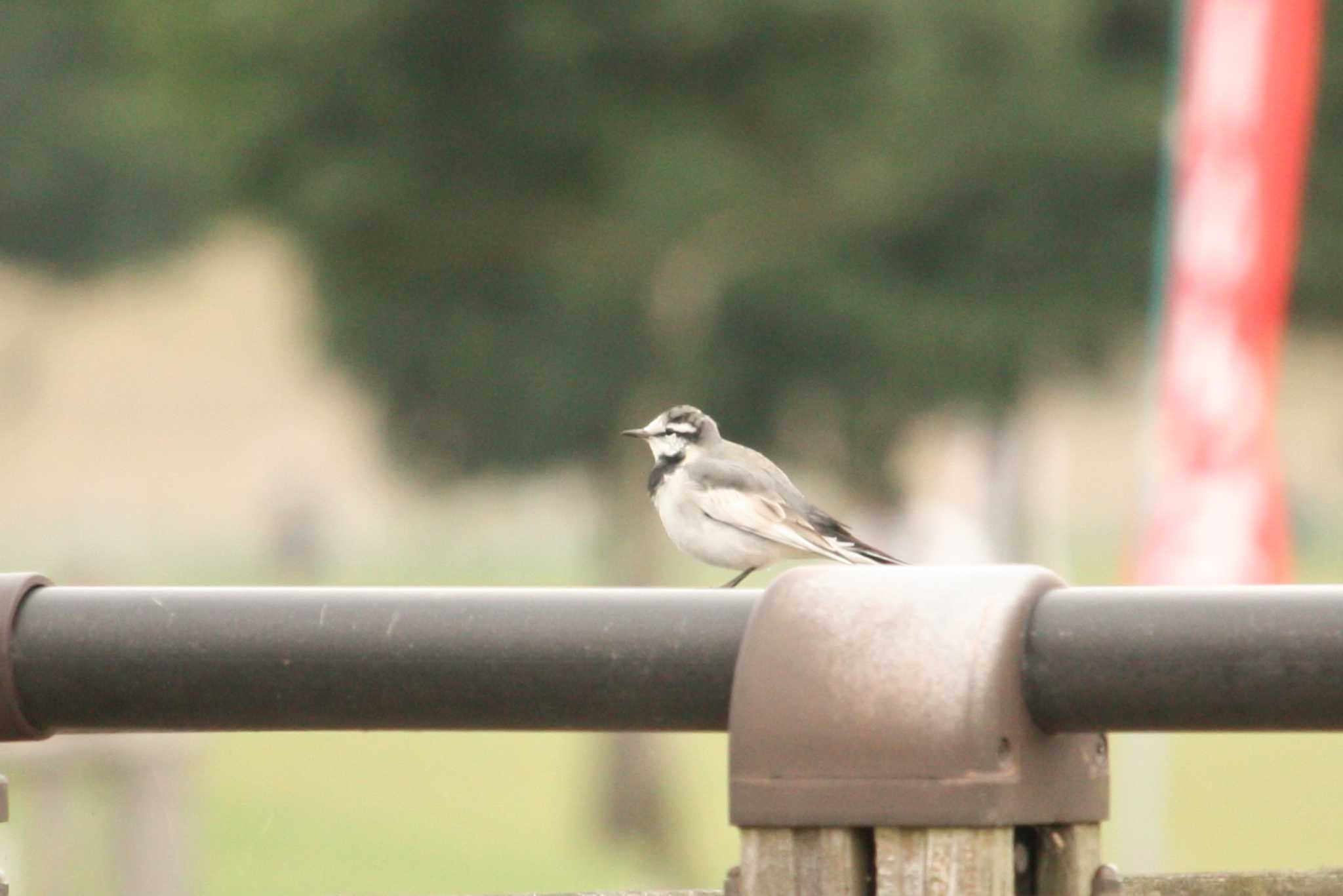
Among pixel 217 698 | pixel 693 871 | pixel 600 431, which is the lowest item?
pixel 217 698

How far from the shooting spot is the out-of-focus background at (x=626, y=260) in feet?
54.6

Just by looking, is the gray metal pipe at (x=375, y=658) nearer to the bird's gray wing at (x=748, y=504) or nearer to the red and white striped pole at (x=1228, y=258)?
the bird's gray wing at (x=748, y=504)

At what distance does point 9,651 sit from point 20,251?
78.5 feet

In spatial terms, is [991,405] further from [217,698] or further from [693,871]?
[217,698]

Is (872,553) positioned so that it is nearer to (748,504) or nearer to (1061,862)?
(748,504)

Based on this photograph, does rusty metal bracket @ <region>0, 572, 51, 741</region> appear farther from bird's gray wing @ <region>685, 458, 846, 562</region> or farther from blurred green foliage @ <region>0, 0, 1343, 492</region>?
blurred green foliage @ <region>0, 0, 1343, 492</region>

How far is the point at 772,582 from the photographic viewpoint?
2.13 m

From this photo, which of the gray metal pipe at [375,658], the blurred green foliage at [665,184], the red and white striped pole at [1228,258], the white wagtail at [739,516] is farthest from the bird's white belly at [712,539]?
the blurred green foliage at [665,184]

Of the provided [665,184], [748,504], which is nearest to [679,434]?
[748,504]

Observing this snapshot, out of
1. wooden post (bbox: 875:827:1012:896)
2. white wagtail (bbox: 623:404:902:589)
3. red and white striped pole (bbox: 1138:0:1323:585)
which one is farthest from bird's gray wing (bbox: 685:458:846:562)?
wooden post (bbox: 875:827:1012:896)

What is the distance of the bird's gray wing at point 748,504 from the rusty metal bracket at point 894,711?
4285 mm

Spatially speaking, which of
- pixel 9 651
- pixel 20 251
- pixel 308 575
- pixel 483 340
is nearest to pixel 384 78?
pixel 483 340

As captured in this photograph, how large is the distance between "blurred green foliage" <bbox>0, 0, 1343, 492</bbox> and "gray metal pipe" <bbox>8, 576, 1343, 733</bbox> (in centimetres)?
1419

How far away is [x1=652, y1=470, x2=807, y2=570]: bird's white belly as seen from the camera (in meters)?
6.49
